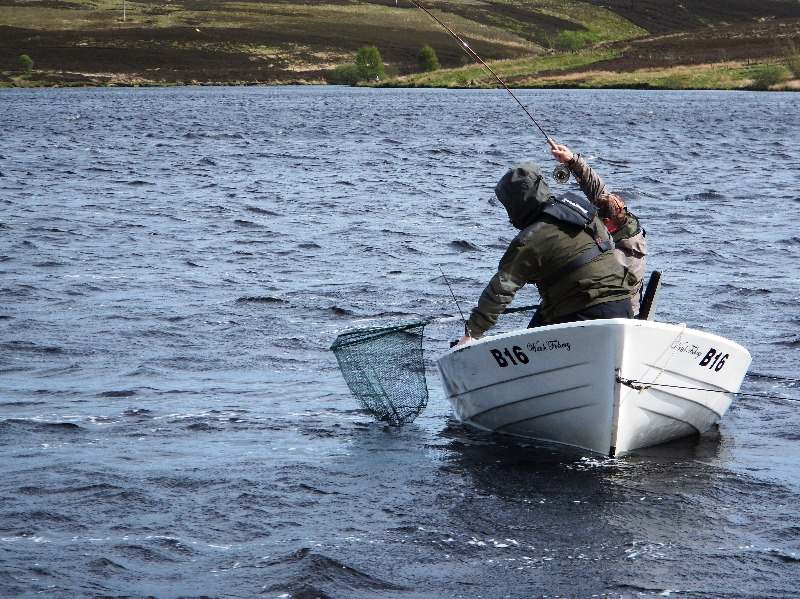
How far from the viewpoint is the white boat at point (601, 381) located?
31.4 feet

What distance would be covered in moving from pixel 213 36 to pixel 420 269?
169 metres

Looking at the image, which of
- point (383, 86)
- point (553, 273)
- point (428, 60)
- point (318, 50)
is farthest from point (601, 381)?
point (318, 50)

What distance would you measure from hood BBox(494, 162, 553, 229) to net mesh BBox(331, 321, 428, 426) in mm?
1809

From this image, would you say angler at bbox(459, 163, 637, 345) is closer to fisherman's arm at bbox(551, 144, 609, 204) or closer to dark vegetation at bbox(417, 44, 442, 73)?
fisherman's arm at bbox(551, 144, 609, 204)

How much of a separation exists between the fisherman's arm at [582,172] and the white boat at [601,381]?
1720mm

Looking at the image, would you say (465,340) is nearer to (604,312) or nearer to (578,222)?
(604,312)

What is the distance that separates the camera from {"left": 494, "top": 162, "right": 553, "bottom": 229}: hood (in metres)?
9.87

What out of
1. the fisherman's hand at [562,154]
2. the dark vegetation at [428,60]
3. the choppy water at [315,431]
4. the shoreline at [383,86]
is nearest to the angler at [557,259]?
the fisherman's hand at [562,154]

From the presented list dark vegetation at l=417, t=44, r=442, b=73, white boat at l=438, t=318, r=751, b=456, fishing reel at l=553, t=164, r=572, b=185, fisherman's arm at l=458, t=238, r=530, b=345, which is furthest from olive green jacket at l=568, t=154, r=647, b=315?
dark vegetation at l=417, t=44, r=442, b=73

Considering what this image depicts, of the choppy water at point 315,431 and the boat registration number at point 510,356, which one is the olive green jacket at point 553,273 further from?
the choppy water at point 315,431

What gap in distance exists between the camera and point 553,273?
32.9 ft

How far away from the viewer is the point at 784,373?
13.1 meters

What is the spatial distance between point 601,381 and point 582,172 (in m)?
→ 2.19

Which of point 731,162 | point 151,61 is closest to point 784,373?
point 731,162
